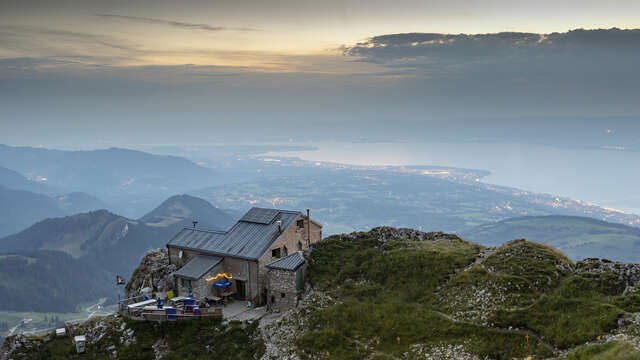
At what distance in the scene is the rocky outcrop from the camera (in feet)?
195

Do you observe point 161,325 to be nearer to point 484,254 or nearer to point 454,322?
point 454,322

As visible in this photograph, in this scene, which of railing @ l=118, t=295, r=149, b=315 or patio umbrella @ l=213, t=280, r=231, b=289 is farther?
patio umbrella @ l=213, t=280, r=231, b=289

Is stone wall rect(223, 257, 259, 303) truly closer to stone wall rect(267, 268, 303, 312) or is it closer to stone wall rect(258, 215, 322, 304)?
stone wall rect(258, 215, 322, 304)

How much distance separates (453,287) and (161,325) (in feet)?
105

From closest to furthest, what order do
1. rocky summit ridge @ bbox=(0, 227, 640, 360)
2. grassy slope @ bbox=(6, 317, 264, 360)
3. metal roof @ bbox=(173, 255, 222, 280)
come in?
rocky summit ridge @ bbox=(0, 227, 640, 360)
grassy slope @ bbox=(6, 317, 264, 360)
metal roof @ bbox=(173, 255, 222, 280)

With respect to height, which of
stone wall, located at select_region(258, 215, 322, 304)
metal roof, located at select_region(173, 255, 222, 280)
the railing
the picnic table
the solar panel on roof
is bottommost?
the railing

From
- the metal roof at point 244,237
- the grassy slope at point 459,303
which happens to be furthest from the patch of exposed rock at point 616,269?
the metal roof at point 244,237

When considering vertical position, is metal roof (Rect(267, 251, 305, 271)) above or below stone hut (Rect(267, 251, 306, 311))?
above

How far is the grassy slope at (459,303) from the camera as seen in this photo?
34812 mm

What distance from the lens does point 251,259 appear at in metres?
53.3

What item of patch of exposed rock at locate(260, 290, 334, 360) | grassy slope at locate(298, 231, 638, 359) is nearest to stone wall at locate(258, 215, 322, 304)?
grassy slope at locate(298, 231, 638, 359)

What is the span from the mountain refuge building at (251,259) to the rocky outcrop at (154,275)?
6.27 feet

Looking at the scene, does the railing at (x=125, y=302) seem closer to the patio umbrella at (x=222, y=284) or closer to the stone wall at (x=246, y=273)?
the patio umbrella at (x=222, y=284)

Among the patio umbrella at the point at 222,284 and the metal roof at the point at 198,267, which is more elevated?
the metal roof at the point at 198,267
